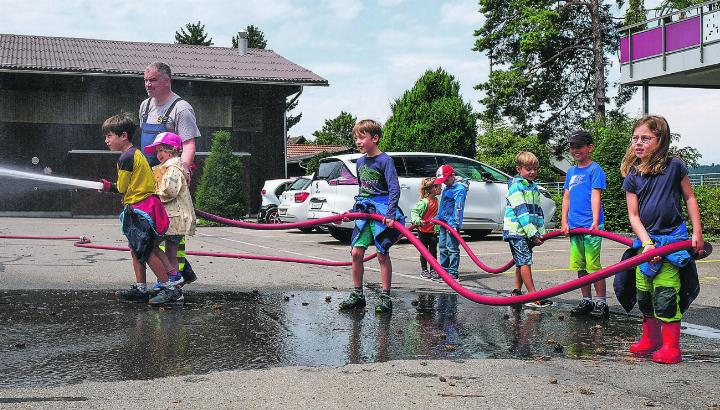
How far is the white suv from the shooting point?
1595 cm

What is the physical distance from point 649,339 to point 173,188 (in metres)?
4.16

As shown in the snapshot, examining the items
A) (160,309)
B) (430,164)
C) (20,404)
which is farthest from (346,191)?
(20,404)

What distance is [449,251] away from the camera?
10242mm

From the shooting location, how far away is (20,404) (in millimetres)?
3848

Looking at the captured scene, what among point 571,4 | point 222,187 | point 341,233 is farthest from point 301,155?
point 341,233

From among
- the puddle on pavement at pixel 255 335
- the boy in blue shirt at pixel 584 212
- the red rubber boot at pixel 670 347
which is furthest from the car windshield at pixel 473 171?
the red rubber boot at pixel 670 347

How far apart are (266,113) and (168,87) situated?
2934 cm

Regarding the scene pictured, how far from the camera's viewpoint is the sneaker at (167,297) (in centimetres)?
701

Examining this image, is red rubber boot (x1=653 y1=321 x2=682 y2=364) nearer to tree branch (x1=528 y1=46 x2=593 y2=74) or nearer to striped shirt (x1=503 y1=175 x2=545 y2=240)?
striped shirt (x1=503 y1=175 x2=545 y2=240)

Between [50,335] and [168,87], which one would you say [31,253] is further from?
[50,335]

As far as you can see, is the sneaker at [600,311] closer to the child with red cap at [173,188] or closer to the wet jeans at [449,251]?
the wet jeans at [449,251]

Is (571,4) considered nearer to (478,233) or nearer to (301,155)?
(301,155)

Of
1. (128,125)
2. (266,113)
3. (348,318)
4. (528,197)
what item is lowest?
(348,318)

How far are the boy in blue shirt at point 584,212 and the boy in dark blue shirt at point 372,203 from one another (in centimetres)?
169
